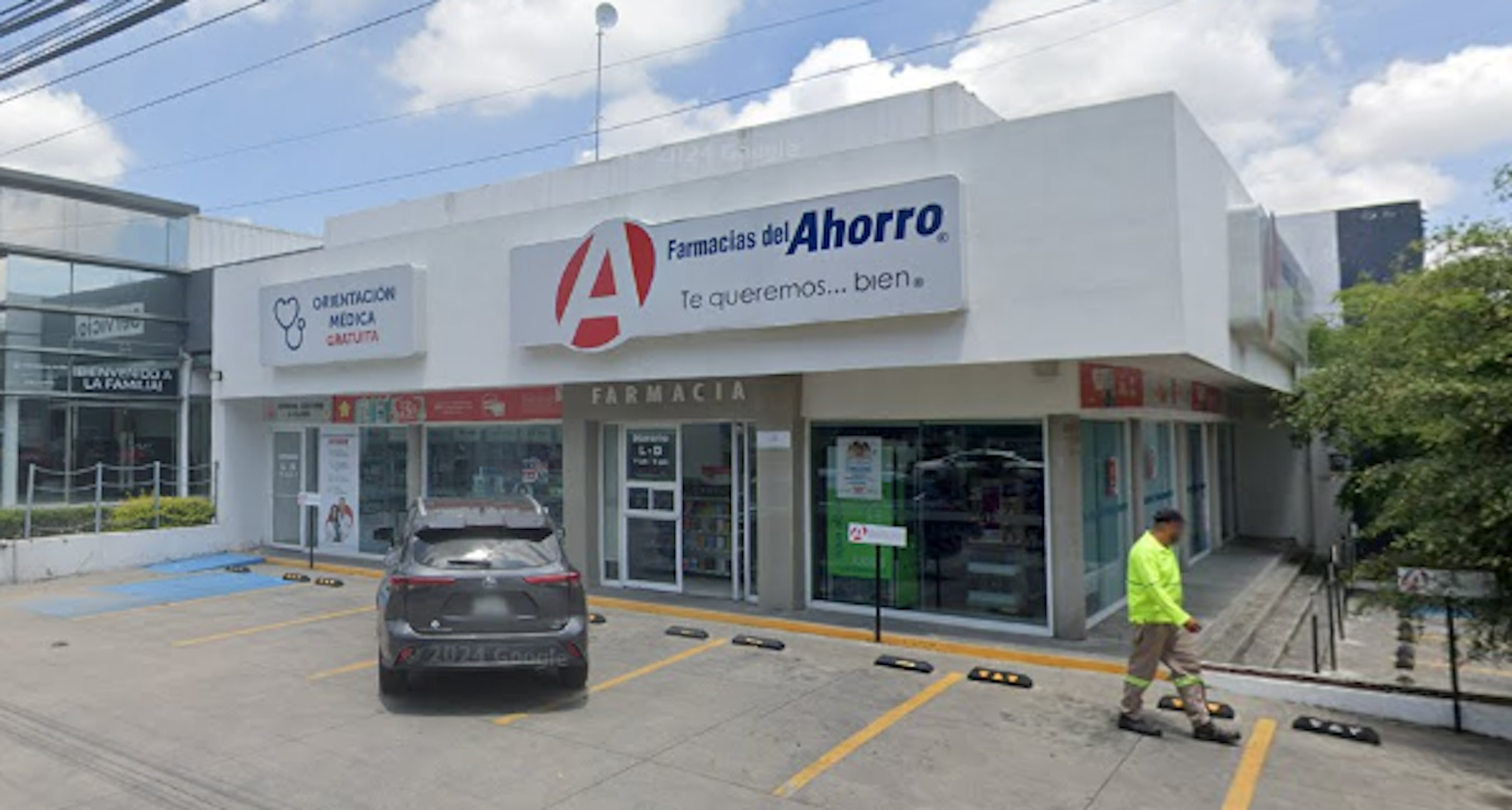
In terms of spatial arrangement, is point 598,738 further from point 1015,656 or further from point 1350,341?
point 1350,341

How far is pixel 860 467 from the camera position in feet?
35.0

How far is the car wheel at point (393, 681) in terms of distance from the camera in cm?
725

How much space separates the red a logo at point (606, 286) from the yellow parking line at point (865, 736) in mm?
5378

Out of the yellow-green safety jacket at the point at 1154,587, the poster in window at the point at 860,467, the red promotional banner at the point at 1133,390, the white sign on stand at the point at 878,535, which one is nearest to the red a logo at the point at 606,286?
the poster in window at the point at 860,467

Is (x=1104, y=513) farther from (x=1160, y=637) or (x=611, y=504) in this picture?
(x=611, y=504)

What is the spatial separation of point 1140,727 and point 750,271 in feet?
18.9

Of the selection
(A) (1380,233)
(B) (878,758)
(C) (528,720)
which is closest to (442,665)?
(C) (528,720)

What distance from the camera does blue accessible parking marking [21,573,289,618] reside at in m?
11.5

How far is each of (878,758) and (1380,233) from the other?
2687cm

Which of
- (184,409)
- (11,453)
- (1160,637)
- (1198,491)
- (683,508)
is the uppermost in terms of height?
(184,409)

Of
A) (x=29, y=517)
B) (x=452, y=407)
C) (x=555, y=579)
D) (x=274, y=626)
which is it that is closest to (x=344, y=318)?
(x=452, y=407)

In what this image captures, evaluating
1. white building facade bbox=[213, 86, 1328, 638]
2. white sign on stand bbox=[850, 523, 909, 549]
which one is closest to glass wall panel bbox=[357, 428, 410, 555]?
white building facade bbox=[213, 86, 1328, 638]

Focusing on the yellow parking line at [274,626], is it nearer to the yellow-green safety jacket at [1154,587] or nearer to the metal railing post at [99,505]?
the metal railing post at [99,505]

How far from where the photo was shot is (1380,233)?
2542cm
